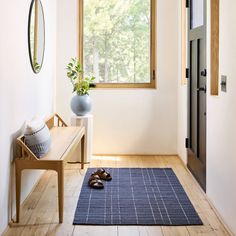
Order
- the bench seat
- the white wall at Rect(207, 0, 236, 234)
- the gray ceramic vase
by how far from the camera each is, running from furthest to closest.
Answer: the gray ceramic vase < the bench seat < the white wall at Rect(207, 0, 236, 234)

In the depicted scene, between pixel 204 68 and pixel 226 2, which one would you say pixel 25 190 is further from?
pixel 226 2

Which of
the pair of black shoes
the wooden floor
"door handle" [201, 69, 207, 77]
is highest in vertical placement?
"door handle" [201, 69, 207, 77]

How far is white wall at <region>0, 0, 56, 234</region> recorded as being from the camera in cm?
323

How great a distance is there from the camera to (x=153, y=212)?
3.68 meters

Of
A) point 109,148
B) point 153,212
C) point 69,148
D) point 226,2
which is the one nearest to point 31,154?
point 69,148

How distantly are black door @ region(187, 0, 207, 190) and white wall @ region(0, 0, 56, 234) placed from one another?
5.26ft

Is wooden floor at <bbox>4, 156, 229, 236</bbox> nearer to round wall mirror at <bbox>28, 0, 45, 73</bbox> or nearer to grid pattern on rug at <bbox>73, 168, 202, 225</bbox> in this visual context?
grid pattern on rug at <bbox>73, 168, 202, 225</bbox>

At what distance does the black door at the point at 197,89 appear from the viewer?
14.3ft

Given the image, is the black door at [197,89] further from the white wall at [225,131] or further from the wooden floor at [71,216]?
the white wall at [225,131]

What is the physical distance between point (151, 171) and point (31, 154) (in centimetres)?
199

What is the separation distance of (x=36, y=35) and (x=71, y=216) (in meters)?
1.87

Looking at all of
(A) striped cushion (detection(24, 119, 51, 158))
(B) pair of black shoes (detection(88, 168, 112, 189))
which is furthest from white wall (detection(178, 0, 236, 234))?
(A) striped cushion (detection(24, 119, 51, 158))

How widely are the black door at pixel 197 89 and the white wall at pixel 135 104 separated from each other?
88 centimetres

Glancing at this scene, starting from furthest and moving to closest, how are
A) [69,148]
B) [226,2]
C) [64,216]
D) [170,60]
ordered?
[170,60] < [69,148] < [64,216] < [226,2]
